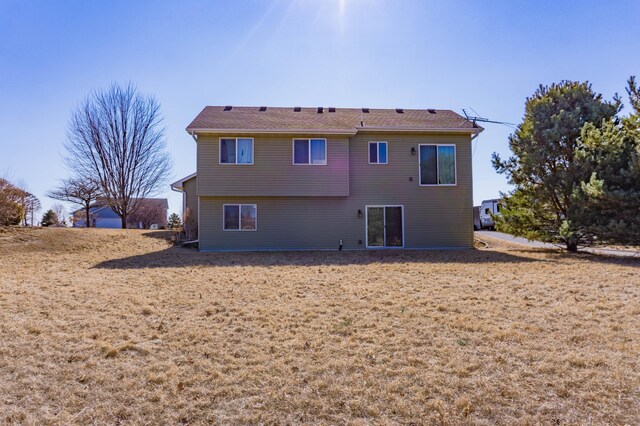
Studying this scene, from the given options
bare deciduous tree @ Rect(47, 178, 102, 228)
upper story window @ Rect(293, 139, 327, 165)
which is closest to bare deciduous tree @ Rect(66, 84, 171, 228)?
bare deciduous tree @ Rect(47, 178, 102, 228)

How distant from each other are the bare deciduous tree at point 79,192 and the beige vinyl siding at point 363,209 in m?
14.5

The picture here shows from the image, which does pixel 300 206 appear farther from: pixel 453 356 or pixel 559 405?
pixel 559 405

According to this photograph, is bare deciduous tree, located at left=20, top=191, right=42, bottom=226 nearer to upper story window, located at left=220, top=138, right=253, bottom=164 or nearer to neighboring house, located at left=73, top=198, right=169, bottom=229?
neighboring house, located at left=73, top=198, right=169, bottom=229

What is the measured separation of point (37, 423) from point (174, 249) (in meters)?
11.8

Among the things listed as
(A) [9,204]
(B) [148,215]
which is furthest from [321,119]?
(B) [148,215]

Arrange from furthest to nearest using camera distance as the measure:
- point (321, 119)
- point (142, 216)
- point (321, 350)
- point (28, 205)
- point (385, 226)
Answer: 1. point (142, 216)
2. point (28, 205)
3. point (321, 119)
4. point (385, 226)
5. point (321, 350)

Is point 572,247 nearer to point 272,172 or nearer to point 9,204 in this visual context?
point 272,172

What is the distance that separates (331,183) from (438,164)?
14.7 ft

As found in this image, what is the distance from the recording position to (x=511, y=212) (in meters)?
13.9

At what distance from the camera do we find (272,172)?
13547 mm

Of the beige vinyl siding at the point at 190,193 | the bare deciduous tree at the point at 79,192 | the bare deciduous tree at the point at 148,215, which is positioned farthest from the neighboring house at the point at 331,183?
the bare deciduous tree at the point at 148,215

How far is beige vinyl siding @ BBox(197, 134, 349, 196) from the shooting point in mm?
13391

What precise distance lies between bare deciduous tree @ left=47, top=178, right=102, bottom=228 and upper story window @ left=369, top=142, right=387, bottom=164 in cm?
1855

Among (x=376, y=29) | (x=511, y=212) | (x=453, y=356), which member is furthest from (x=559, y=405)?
(x=511, y=212)
